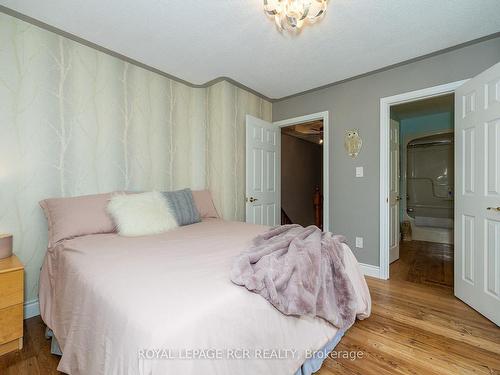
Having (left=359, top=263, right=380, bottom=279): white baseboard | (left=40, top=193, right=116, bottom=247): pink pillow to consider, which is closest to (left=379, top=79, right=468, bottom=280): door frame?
(left=359, top=263, right=380, bottom=279): white baseboard

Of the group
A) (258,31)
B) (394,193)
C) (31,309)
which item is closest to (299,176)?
(394,193)

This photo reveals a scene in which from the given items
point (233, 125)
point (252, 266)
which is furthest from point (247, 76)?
point (252, 266)

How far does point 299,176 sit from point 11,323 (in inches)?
195

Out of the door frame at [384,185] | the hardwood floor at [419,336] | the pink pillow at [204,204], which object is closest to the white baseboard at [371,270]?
the door frame at [384,185]

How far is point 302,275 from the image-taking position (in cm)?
119

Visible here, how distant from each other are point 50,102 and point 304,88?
2.74 metres

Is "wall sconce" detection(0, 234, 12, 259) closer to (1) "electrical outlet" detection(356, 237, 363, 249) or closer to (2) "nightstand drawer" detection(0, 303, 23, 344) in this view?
(2) "nightstand drawer" detection(0, 303, 23, 344)

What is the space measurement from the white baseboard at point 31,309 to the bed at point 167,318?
56 centimetres

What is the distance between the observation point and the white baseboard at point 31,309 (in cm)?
187

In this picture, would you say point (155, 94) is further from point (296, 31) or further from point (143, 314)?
point (143, 314)

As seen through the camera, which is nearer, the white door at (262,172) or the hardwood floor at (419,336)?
the hardwood floor at (419,336)

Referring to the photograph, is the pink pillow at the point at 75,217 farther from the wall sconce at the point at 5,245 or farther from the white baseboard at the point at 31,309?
the white baseboard at the point at 31,309

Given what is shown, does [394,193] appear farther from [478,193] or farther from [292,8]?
[292,8]

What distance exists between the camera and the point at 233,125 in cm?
313
